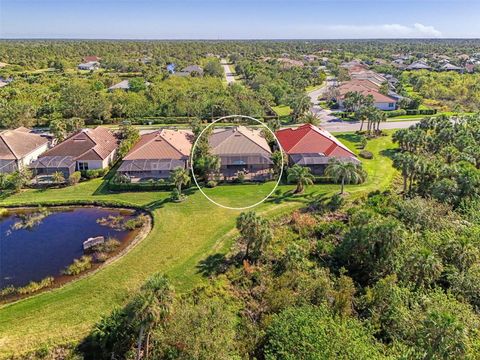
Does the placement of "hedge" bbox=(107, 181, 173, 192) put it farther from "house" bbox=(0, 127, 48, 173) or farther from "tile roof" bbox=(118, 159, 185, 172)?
"house" bbox=(0, 127, 48, 173)

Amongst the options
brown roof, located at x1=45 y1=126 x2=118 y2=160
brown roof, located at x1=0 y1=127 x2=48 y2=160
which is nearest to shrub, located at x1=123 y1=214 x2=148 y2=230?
brown roof, located at x1=45 y1=126 x2=118 y2=160

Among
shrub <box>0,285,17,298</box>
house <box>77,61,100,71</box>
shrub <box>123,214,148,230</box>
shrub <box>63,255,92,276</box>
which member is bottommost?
shrub <box>0,285,17,298</box>

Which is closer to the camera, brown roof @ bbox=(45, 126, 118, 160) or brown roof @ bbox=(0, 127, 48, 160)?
brown roof @ bbox=(0, 127, 48, 160)

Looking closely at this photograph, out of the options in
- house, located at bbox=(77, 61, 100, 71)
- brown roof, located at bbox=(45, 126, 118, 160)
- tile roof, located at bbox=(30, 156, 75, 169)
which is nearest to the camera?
tile roof, located at bbox=(30, 156, 75, 169)

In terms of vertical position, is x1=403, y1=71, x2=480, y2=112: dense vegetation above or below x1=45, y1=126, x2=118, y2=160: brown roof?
above

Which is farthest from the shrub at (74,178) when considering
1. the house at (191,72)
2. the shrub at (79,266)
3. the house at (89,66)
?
the house at (89,66)

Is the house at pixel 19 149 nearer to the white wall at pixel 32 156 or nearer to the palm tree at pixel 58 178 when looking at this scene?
the white wall at pixel 32 156

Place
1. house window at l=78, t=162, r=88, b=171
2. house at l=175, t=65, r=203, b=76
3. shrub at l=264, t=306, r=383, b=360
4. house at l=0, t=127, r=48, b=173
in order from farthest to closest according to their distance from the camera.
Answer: house at l=175, t=65, r=203, b=76
house window at l=78, t=162, r=88, b=171
house at l=0, t=127, r=48, b=173
shrub at l=264, t=306, r=383, b=360
